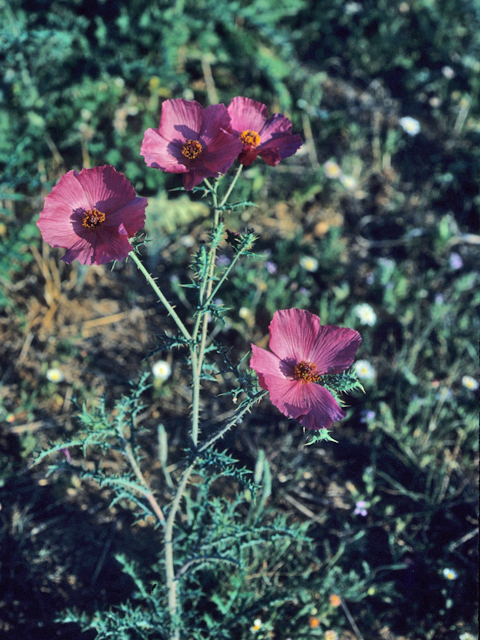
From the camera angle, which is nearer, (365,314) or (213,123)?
(213,123)

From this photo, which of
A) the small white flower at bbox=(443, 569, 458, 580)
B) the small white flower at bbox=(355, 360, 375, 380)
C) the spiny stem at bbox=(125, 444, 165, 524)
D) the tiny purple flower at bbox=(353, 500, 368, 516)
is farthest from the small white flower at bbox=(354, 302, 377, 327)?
the spiny stem at bbox=(125, 444, 165, 524)

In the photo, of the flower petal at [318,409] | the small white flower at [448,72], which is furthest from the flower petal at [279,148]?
the small white flower at [448,72]

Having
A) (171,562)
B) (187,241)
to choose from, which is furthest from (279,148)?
(187,241)

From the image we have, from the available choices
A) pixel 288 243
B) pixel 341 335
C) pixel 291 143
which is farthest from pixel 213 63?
pixel 341 335

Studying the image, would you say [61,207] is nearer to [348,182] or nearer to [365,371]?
[365,371]

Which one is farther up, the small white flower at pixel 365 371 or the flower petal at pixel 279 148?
the flower petal at pixel 279 148

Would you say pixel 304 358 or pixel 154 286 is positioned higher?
pixel 154 286

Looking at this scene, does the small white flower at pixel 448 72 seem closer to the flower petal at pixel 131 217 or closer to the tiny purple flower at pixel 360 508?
the tiny purple flower at pixel 360 508
